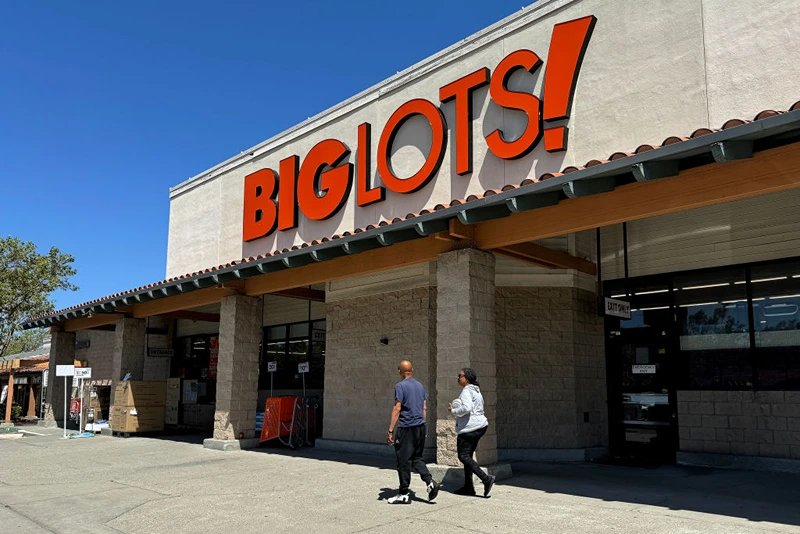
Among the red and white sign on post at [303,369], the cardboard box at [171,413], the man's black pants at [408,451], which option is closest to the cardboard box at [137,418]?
the cardboard box at [171,413]

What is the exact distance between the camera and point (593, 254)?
13.1m

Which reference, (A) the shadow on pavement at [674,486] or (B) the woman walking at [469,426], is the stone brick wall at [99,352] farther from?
(B) the woman walking at [469,426]

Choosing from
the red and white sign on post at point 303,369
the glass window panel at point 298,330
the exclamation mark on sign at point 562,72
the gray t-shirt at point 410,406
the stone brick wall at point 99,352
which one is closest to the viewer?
the gray t-shirt at point 410,406

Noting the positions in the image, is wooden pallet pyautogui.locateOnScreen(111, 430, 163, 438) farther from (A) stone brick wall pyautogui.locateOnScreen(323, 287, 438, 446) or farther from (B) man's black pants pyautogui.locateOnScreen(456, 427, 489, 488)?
(B) man's black pants pyautogui.locateOnScreen(456, 427, 489, 488)

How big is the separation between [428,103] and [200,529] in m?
9.08

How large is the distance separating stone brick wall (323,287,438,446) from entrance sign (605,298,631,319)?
3.31m

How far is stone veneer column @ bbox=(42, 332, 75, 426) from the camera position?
22.5 m

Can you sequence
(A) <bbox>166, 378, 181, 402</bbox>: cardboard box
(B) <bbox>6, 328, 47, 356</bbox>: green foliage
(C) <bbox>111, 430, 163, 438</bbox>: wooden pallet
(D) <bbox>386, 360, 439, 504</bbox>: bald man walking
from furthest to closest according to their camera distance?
(B) <bbox>6, 328, 47, 356</bbox>: green foliage < (A) <bbox>166, 378, 181, 402</bbox>: cardboard box < (C) <bbox>111, 430, 163, 438</bbox>: wooden pallet < (D) <bbox>386, 360, 439, 504</bbox>: bald man walking

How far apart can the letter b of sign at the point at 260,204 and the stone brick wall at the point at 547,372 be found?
268 inches

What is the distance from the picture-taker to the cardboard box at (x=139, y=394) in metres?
17.9

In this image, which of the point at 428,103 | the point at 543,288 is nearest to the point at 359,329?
the point at 543,288

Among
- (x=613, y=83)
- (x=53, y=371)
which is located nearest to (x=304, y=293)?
(x=613, y=83)

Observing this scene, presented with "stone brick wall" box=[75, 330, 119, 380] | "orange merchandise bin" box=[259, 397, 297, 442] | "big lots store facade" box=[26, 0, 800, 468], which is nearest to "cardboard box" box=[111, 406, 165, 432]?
"big lots store facade" box=[26, 0, 800, 468]

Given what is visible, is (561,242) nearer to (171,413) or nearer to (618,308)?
(618,308)
